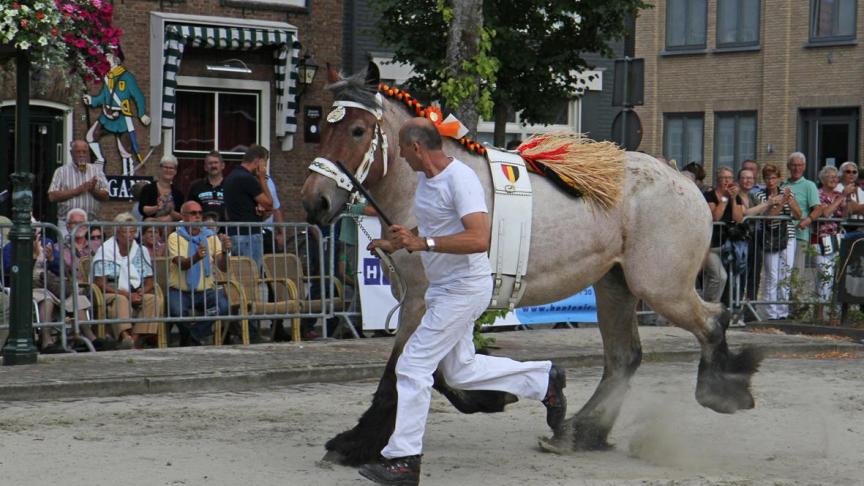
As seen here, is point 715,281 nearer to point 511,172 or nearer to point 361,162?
point 511,172

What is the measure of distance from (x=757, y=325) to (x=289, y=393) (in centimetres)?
745

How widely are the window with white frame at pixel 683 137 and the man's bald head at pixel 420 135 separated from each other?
3127cm

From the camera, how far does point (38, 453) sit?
24.8 ft

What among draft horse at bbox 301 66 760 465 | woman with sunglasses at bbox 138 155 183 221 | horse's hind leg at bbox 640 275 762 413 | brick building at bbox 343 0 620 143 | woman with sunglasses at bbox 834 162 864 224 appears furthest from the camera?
brick building at bbox 343 0 620 143

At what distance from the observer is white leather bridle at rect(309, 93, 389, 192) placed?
7.18 meters

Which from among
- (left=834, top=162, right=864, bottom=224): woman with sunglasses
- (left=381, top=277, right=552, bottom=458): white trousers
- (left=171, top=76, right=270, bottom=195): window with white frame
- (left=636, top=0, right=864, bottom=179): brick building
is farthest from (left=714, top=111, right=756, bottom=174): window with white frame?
(left=381, top=277, right=552, bottom=458): white trousers

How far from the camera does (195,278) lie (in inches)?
522

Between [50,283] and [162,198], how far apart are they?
10.1 feet

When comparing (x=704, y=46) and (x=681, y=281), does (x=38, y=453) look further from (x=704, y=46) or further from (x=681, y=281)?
(x=704, y=46)

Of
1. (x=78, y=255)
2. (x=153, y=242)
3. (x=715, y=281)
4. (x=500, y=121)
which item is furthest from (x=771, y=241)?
(x=78, y=255)

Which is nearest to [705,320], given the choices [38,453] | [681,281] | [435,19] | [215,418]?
[681,281]

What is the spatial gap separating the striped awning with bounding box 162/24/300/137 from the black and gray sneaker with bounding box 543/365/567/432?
1484 centimetres

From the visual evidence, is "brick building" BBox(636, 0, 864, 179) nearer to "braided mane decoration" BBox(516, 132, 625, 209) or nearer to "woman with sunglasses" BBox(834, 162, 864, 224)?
"woman with sunglasses" BBox(834, 162, 864, 224)

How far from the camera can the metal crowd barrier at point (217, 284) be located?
12.8 meters
